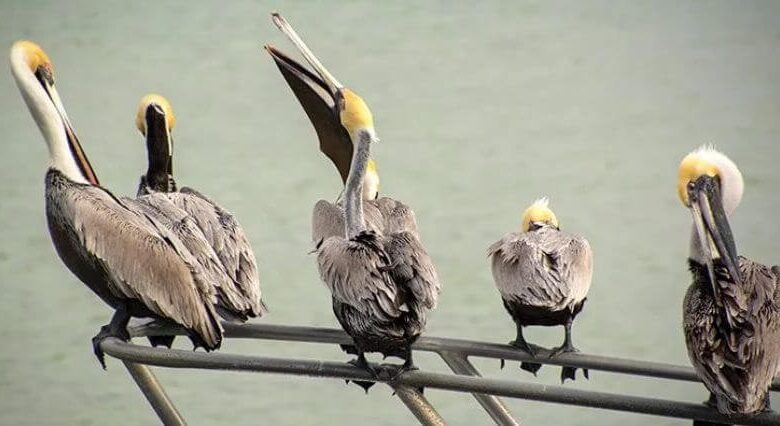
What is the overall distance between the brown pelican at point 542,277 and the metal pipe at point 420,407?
2.50ft

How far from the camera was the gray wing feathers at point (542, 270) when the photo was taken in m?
3.59

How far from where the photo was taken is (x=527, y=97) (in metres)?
9.03

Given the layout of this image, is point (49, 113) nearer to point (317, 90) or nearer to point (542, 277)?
point (317, 90)

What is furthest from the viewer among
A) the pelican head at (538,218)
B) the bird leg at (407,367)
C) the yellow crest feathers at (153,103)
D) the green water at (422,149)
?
the green water at (422,149)

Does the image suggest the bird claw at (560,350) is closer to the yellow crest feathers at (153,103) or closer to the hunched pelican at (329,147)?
the hunched pelican at (329,147)

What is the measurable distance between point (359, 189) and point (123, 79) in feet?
20.1

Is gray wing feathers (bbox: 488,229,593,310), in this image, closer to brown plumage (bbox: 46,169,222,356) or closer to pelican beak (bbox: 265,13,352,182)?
pelican beak (bbox: 265,13,352,182)

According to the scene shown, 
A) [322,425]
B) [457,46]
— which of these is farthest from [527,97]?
[322,425]

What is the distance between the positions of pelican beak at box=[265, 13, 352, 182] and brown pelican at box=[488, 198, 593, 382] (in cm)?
60

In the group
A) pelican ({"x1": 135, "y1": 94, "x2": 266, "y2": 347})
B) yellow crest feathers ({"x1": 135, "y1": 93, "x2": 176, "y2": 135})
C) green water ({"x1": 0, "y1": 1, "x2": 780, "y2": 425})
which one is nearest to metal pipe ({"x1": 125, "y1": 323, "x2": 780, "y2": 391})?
pelican ({"x1": 135, "y1": 94, "x2": 266, "y2": 347})

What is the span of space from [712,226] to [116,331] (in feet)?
4.63

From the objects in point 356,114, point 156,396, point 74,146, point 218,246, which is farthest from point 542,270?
point 74,146

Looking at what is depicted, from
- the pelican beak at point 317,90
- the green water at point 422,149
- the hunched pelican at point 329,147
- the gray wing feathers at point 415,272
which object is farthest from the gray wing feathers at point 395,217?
the green water at point 422,149

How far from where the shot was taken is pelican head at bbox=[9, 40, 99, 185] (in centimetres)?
358
